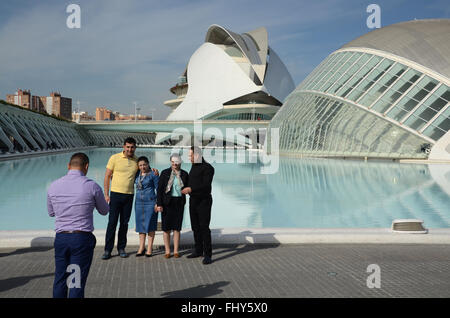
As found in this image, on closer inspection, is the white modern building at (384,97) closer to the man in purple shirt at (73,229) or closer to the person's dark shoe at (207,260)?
the person's dark shoe at (207,260)

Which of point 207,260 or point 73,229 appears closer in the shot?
point 73,229

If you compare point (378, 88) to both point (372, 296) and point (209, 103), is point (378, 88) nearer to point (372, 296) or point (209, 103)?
point (372, 296)

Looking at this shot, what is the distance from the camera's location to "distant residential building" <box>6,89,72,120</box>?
5074 inches

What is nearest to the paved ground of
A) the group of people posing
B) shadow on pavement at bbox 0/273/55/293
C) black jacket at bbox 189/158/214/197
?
shadow on pavement at bbox 0/273/55/293

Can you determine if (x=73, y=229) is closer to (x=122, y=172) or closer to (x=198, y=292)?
(x=198, y=292)

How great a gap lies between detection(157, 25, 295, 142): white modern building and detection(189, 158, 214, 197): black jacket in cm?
6479

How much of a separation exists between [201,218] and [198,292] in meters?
1.45

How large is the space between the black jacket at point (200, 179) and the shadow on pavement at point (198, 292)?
1.41 m

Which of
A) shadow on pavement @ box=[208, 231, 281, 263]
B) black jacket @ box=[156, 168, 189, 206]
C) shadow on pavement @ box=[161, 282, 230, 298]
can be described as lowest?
shadow on pavement @ box=[161, 282, 230, 298]

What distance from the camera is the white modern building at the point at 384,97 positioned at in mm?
24250

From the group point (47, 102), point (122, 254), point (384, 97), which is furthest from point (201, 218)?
point (47, 102)

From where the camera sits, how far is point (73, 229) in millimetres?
3326

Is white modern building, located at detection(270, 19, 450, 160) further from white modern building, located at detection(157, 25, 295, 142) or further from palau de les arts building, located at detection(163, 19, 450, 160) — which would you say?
white modern building, located at detection(157, 25, 295, 142)

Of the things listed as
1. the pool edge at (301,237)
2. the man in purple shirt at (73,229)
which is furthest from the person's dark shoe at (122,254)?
the man in purple shirt at (73,229)
